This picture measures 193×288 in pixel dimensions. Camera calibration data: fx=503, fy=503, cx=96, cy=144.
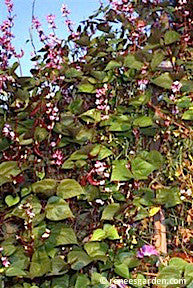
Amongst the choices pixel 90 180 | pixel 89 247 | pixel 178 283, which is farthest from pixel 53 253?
pixel 178 283

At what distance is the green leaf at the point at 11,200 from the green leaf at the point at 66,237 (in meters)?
0.19

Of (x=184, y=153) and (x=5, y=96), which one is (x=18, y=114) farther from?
(x=184, y=153)

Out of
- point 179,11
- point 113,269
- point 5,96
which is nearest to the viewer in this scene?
point 113,269

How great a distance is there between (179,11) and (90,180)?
0.91 meters

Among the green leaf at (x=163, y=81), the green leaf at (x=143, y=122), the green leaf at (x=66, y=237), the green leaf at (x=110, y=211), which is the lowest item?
the green leaf at (x=66, y=237)

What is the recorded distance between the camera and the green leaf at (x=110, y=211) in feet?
5.98

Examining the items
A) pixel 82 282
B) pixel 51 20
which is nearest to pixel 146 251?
pixel 82 282

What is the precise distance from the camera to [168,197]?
188 centimetres

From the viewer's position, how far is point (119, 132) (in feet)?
6.36

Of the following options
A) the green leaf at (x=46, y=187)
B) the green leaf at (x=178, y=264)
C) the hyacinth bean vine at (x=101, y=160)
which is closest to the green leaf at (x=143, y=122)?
the hyacinth bean vine at (x=101, y=160)

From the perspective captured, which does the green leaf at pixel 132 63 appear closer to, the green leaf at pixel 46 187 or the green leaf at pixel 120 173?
the green leaf at pixel 120 173

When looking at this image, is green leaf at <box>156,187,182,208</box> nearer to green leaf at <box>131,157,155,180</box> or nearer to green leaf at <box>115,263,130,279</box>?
green leaf at <box>131,157,155,180</box>

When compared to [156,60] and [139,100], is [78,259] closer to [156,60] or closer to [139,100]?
[139,100]

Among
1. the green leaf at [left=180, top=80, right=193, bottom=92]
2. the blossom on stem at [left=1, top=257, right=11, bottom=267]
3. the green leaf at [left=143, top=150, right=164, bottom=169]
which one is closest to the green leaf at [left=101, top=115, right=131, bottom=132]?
the green leaf at [left=143, top=150, right=164, bottom=169]
